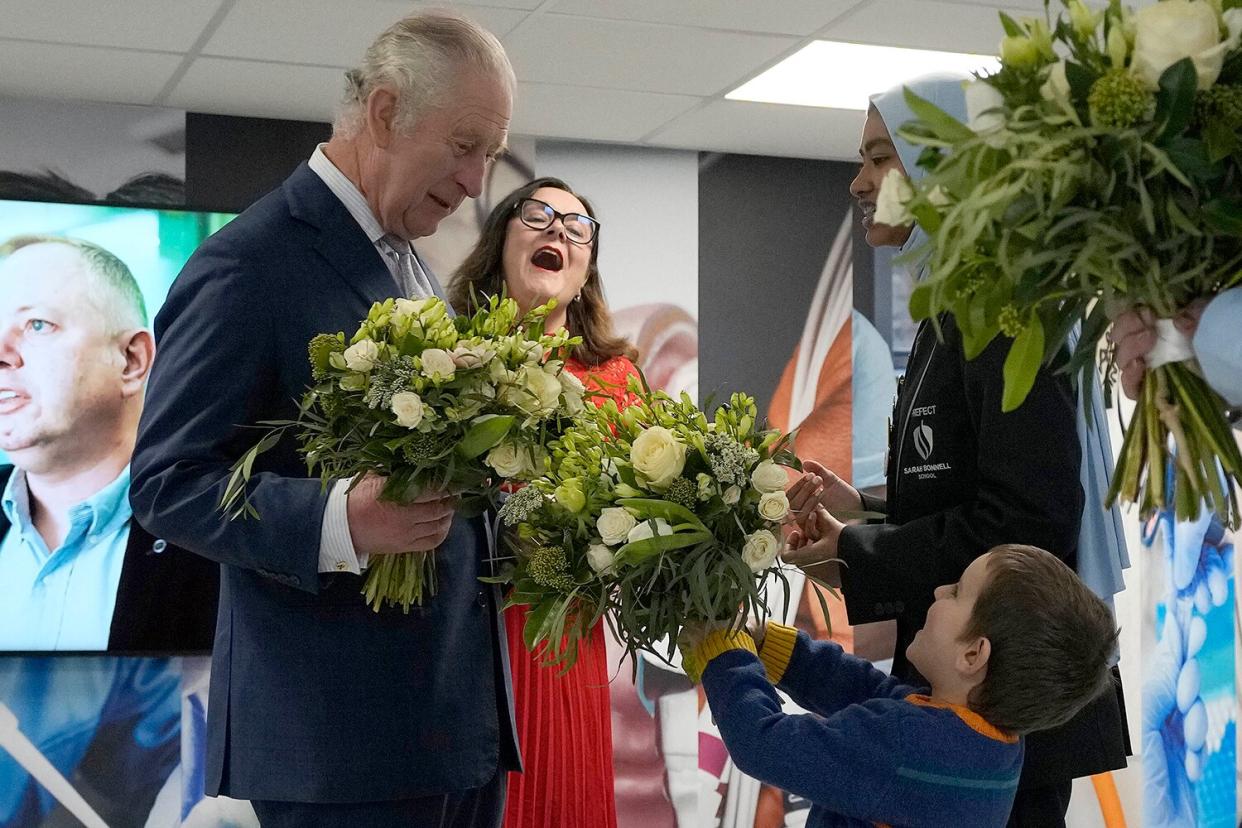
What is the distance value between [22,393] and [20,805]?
1.42m

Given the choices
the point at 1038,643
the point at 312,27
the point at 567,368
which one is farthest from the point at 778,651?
the point at 312,27

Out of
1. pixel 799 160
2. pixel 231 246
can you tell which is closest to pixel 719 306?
pixel 799 160

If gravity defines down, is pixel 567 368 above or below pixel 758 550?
above

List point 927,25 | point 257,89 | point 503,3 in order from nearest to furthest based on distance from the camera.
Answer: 1. point 503,3
2. point 927,25
3. point 257,89

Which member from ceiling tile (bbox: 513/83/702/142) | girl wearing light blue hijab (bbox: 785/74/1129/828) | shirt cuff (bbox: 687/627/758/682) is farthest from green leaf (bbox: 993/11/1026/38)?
ceiling tile (bbox: 513/83/702/142)

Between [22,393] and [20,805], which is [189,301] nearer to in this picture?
[22,393]

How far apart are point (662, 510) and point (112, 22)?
9.87 feet

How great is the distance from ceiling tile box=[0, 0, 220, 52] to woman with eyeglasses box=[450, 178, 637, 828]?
1108 mm

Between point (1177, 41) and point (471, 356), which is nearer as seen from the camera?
A: point (1177, 41)

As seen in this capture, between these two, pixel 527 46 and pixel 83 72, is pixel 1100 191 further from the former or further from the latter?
pixel 83 72

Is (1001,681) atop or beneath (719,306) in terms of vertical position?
beneath

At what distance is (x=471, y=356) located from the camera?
6.28 ft

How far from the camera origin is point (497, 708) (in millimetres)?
2152

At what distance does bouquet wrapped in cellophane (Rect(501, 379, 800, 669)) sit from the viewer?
2.00 m
